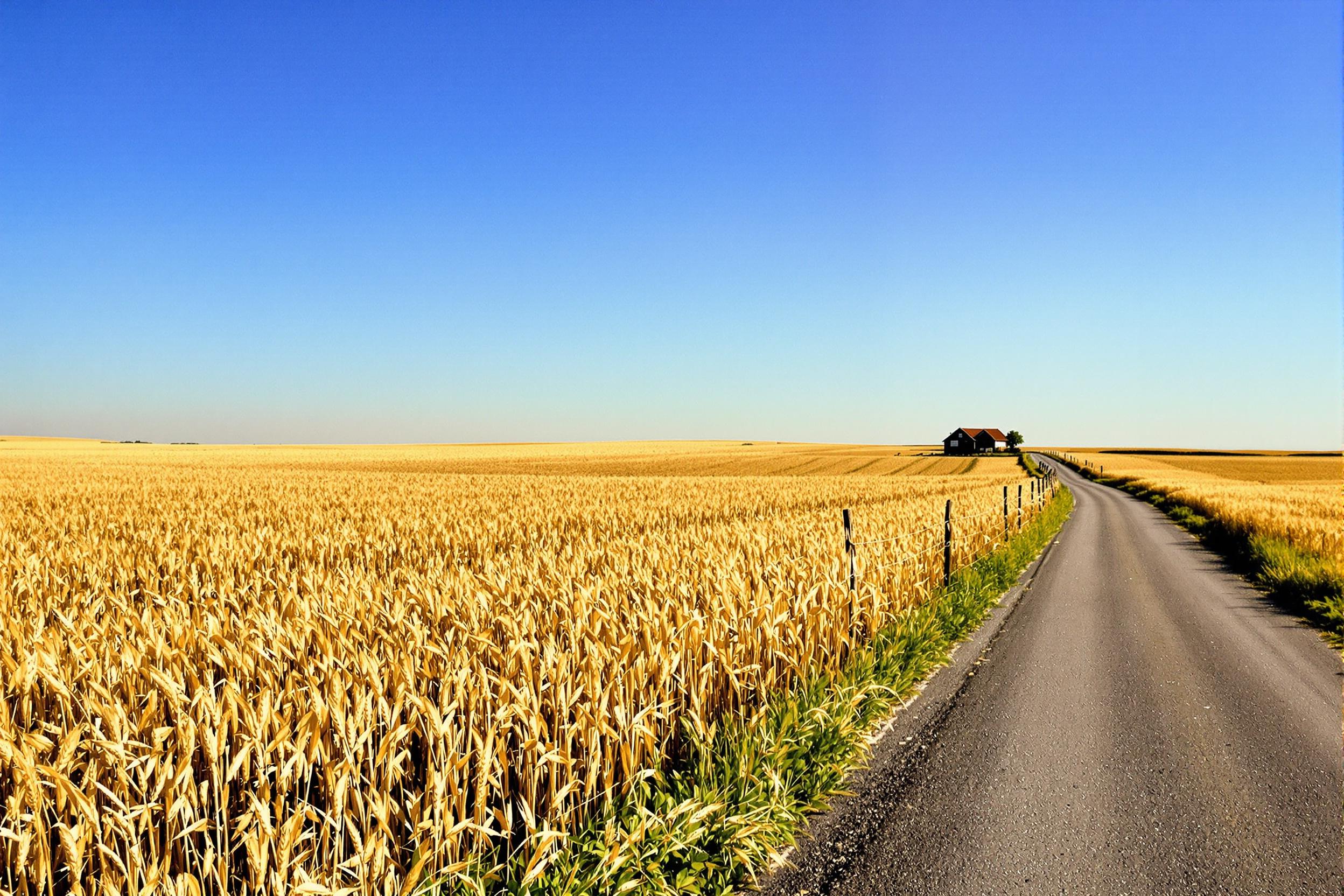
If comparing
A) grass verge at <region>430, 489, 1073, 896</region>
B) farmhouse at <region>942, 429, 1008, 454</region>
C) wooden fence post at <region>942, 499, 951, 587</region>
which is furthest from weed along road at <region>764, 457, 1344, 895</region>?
farmhouse at <region>942, 429, 1008, 454</region>

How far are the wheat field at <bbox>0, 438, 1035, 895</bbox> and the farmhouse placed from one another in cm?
11116

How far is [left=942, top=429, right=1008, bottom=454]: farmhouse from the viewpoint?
372ft

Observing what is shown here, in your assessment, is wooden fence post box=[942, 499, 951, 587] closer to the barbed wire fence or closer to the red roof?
the barbed wire fence

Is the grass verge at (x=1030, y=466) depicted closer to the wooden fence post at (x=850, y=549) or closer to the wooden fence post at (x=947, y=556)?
the wooden fence post at (x=947, y=556)

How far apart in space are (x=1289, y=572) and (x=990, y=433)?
383 feet

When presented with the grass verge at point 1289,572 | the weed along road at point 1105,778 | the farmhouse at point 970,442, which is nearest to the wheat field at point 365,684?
the weed along road at point 1105,778

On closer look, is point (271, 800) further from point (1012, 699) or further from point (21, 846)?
point (1012, 699)

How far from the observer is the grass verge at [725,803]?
3.22 metres

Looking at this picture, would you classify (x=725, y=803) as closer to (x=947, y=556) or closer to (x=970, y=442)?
(x=947, y=556)

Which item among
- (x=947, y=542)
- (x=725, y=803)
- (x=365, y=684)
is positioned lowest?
(x=725, y=803)

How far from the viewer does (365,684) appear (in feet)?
11.4

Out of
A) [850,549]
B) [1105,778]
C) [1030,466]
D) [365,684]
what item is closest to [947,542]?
[850,549]

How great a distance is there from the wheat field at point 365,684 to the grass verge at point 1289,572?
515 cm

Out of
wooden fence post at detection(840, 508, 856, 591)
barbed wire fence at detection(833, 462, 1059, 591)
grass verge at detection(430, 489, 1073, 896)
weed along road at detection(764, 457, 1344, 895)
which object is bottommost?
weed along road at detection(764, 457, 1344, 895)
